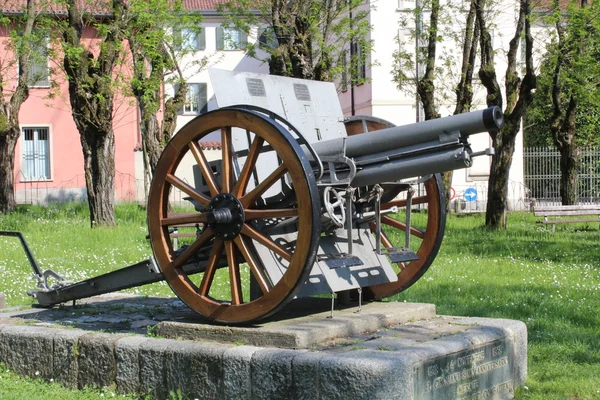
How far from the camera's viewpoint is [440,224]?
7.64 meters

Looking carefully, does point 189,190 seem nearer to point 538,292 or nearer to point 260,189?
point 260,189

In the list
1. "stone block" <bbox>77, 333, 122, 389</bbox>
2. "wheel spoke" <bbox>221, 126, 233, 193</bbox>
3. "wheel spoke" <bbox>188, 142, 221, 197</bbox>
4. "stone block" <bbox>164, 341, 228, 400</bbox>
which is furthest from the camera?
"stone block" <bbox>77, 333, 122, 389</bbox>

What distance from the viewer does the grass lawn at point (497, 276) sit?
7.52 m

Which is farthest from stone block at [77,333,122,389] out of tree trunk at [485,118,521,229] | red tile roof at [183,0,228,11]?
red tile roof at [183,0,228,11]

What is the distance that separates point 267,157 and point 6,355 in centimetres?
278

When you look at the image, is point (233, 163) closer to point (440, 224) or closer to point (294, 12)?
point (440, 224)

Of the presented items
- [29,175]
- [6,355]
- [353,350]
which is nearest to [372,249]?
[353,350]

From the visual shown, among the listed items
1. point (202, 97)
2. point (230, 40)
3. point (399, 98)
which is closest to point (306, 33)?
point (230, 40)

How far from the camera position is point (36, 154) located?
35.7m

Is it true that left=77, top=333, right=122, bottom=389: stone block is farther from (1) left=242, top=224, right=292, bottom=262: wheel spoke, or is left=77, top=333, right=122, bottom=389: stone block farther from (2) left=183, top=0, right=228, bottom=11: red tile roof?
(2) left=183, top=0, right=228, bottom=11: red tile roof

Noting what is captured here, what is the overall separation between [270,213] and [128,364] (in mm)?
1625

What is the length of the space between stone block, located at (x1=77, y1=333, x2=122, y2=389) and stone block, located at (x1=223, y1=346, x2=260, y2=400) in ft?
3.60

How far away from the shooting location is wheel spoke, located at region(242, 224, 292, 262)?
6.38 meters

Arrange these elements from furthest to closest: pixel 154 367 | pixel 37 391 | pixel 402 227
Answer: pixel 402 227
pixel 37 391
pixel 154 367
